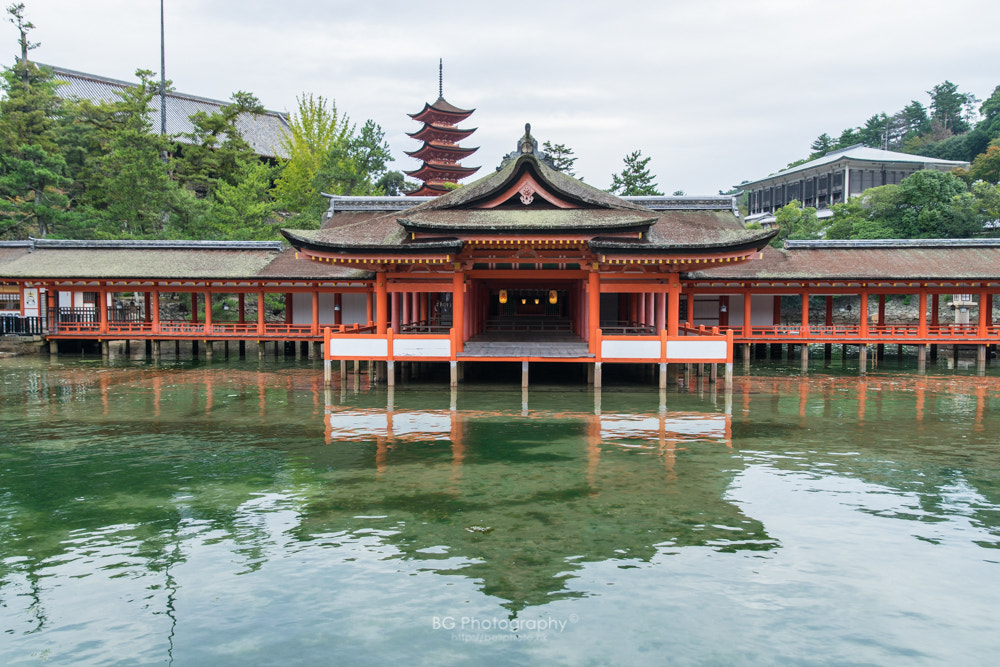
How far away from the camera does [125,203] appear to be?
40.6m

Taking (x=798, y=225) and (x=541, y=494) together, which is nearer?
(x=541, y=494)

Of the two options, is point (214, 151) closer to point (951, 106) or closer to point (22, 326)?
point (22, 326)

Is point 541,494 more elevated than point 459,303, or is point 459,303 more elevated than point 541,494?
point 459,303

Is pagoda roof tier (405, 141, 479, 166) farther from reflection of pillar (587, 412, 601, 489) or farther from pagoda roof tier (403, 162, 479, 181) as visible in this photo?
reflection of pillar (587, 412, 601, 489)

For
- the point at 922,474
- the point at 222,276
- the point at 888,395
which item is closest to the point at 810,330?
the point at 888,395

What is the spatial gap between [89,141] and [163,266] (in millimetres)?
18016

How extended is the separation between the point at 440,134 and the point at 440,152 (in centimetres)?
156

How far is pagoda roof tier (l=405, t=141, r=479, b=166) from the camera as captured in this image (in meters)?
58.7

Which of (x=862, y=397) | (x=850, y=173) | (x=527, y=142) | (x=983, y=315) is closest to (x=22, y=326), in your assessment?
(x=527, y=142)

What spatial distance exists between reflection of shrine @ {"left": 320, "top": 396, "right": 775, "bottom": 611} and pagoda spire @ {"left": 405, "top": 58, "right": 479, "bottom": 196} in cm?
4380

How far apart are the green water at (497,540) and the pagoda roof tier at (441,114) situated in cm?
4544

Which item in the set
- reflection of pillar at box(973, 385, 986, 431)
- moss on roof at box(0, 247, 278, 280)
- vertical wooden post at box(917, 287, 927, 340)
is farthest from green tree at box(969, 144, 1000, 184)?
moss on roof at box(0, 247, 278, 280)

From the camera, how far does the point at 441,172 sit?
192ft

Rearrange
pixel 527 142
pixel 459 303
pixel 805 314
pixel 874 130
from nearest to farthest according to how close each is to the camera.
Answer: pixel 459 303 → pixel 527 142 → pixel 805 314 → pixel 874 130
